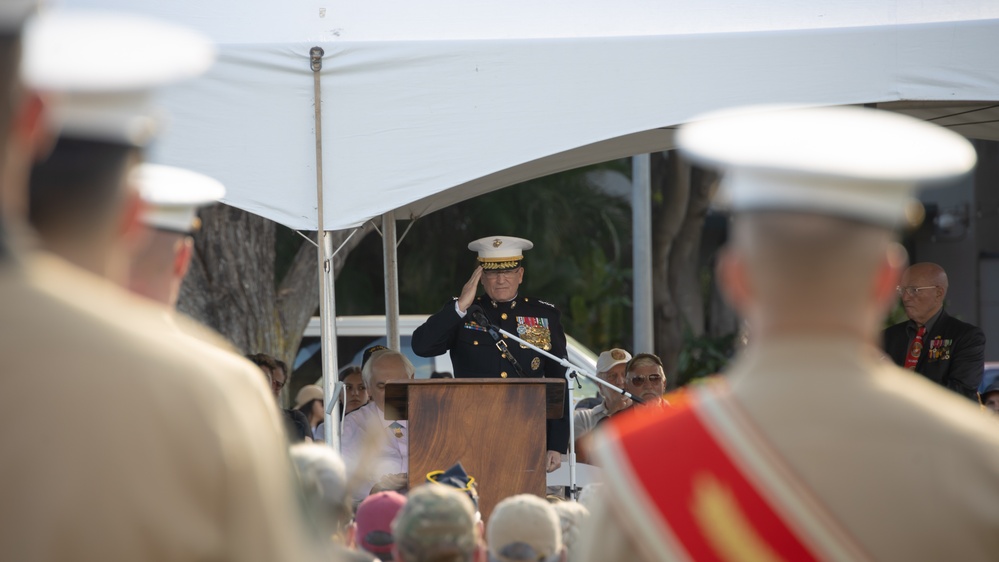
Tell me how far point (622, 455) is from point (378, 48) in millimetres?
3665

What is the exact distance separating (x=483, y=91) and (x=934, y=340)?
2827mm

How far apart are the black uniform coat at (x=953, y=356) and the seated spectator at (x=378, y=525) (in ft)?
13.2

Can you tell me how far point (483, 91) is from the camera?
4.89 metres

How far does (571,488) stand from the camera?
5320mm

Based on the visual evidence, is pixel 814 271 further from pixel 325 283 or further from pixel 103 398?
pixel 325 283

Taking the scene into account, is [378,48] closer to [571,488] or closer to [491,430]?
[491,430]

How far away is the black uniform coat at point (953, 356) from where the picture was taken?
19.8ft

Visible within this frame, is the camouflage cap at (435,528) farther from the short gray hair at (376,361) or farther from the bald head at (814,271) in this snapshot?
the short gray hair at (376,361)

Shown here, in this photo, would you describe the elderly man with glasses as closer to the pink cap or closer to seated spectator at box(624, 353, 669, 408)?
seated spectator at box(624, 353, 669, 408)

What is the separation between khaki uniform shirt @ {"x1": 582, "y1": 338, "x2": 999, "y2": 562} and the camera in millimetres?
1332

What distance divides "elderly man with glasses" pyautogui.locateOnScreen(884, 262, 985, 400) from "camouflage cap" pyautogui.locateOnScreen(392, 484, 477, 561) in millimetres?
4409

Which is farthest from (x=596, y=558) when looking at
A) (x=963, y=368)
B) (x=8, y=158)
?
(x=963, y=368)

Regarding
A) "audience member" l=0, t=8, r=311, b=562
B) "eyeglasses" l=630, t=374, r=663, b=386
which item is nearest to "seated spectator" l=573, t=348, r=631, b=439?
"eyeglasses" l=630, t=374, r=663, b=386

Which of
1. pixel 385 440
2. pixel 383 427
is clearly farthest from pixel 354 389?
pixel 383 427
